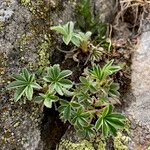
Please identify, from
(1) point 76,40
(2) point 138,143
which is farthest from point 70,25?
(2) point 138,143

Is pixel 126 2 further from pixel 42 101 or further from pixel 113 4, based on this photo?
pixel 42 101

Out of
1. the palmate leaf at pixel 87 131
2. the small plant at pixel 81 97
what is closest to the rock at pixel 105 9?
the small plant at pixel 81 97

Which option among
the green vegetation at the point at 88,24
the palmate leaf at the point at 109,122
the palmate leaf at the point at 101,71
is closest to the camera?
the palmate leaf at the point at 109,122

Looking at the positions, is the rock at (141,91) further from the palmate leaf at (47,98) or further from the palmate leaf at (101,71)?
the palmate leaf at (47,98)

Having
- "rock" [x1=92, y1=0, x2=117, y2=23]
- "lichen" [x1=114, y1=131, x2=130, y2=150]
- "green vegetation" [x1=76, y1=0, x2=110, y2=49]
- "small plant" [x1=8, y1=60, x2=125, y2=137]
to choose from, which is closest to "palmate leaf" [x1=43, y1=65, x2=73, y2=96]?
"small plant" [x1=8, y1=60, x2=125, y2=137]

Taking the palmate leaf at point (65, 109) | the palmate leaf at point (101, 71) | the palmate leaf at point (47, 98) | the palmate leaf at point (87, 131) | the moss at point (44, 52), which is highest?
the moss at point (44, 52)

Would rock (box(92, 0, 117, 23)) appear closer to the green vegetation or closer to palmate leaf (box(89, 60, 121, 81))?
the green vegetation

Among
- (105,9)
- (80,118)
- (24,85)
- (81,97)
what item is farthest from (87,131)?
(105,9)

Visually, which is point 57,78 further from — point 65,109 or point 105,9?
point 105,9
